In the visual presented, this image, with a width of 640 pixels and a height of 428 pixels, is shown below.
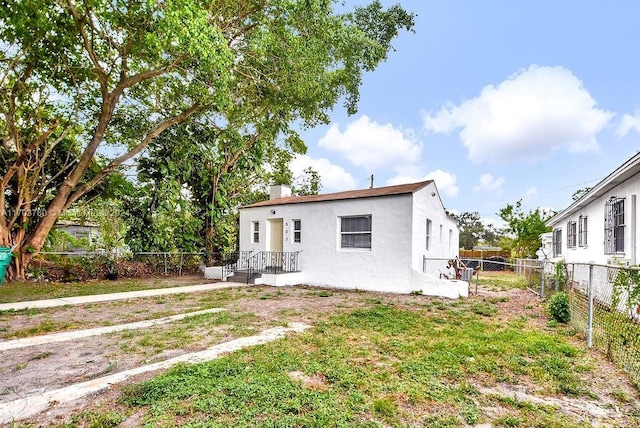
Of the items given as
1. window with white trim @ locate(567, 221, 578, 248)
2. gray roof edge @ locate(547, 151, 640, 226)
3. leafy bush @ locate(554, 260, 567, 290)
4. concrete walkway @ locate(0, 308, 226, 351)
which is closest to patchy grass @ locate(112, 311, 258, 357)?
concrete walkway @ locate(0, 308, 226, 351)

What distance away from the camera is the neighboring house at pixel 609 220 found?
687cm

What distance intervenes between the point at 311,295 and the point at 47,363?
21.7 feet

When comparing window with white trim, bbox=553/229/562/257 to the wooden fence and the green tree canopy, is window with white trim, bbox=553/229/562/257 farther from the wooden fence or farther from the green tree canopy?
the wooden fence

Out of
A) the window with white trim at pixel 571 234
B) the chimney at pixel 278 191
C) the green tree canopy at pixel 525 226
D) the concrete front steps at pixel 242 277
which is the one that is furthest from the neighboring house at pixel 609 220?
the chimney at pixel 278 191

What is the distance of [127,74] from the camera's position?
12.5 metres

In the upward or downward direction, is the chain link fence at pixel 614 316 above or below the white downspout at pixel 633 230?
below

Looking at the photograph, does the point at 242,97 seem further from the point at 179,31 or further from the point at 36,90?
the point at 36,90

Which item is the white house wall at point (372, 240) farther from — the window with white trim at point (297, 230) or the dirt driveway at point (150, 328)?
the dirt driveway at point (150, 328)

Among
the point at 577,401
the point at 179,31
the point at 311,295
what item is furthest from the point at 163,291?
the point at 577,401

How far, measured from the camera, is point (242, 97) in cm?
1351

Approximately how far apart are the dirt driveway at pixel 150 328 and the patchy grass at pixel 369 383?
0.45 meters

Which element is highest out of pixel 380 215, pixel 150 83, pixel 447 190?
pixel 150 83

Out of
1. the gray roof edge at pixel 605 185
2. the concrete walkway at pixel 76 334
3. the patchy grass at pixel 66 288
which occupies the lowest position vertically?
the patchy grass at pixel 66 288

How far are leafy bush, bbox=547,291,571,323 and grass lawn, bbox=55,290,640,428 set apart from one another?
147cm
